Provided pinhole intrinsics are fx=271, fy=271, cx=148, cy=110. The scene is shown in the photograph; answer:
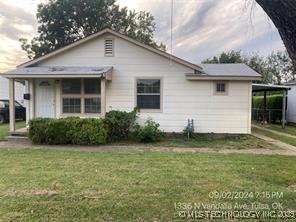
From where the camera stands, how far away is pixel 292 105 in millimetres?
18375

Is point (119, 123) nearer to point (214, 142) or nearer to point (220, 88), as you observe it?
point (214, 142)

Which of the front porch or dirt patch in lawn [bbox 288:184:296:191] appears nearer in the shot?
dirt patch in lawn [bbox 288:184:296:191]

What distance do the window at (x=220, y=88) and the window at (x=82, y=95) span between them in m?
5.09

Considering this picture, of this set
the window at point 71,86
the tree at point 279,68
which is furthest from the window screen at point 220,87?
the tree at point 279,68

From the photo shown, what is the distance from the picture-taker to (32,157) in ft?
25.0

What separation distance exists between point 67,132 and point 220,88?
660 cm

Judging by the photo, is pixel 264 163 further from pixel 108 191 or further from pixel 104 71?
A: pixel 104 71

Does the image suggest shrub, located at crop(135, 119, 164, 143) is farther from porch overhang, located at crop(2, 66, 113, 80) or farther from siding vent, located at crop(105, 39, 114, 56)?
siding vent, located at crop(105, 39, 114, 56)

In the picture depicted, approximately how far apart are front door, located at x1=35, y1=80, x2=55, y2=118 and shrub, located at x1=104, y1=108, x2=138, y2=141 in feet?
10.1

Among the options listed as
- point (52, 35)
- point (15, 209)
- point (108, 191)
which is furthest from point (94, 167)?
point (52, 35)

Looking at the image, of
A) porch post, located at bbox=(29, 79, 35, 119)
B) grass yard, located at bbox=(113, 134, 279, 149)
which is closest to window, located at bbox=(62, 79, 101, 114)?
porch post, located at bbox=(29, 79, 35, 119)

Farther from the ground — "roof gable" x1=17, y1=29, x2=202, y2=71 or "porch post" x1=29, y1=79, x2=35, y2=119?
"roof gable" x1=17, y1=29, x2=202, y2=71

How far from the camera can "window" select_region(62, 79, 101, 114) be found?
1191 cm

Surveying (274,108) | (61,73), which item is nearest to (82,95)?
(61,73)
